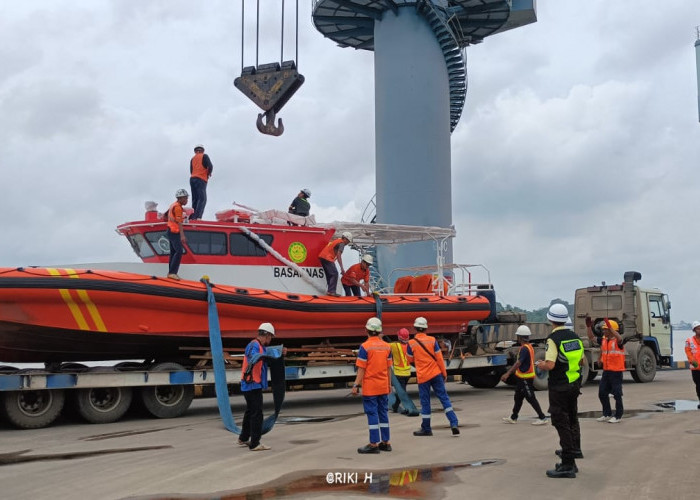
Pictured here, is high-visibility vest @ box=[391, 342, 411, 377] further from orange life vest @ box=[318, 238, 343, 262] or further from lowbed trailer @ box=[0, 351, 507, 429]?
orange life vest @ box=[318, 238, 343, 262]

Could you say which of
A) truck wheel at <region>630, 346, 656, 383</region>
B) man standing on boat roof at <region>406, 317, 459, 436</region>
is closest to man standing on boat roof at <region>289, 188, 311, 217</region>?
man standing on boat roof at <region>406, 317, 459, 436</region>

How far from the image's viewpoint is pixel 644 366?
18406 mm

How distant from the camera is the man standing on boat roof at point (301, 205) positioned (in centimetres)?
1460

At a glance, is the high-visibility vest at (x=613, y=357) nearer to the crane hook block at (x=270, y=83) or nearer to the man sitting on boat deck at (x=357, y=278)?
the man sitting on boat deck at (x=357, y=278)

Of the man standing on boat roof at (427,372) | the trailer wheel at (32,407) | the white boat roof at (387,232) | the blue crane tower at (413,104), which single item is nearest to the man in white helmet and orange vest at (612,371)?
the man standing on boat roof at (427,372)

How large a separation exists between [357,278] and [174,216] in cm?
396

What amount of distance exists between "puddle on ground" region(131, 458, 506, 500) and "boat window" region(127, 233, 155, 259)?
6768 mm

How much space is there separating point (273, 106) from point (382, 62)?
16.8 m

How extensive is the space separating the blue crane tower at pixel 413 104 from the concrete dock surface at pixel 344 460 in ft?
54.3

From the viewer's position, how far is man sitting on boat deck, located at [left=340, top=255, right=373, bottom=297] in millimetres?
14312

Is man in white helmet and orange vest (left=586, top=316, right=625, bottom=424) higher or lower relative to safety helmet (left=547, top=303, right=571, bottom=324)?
lower

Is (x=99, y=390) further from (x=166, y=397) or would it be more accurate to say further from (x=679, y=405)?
(x=679, y=405)

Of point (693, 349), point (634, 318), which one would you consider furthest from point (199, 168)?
point (634, 318)

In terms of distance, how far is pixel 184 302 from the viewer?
1162 cm
